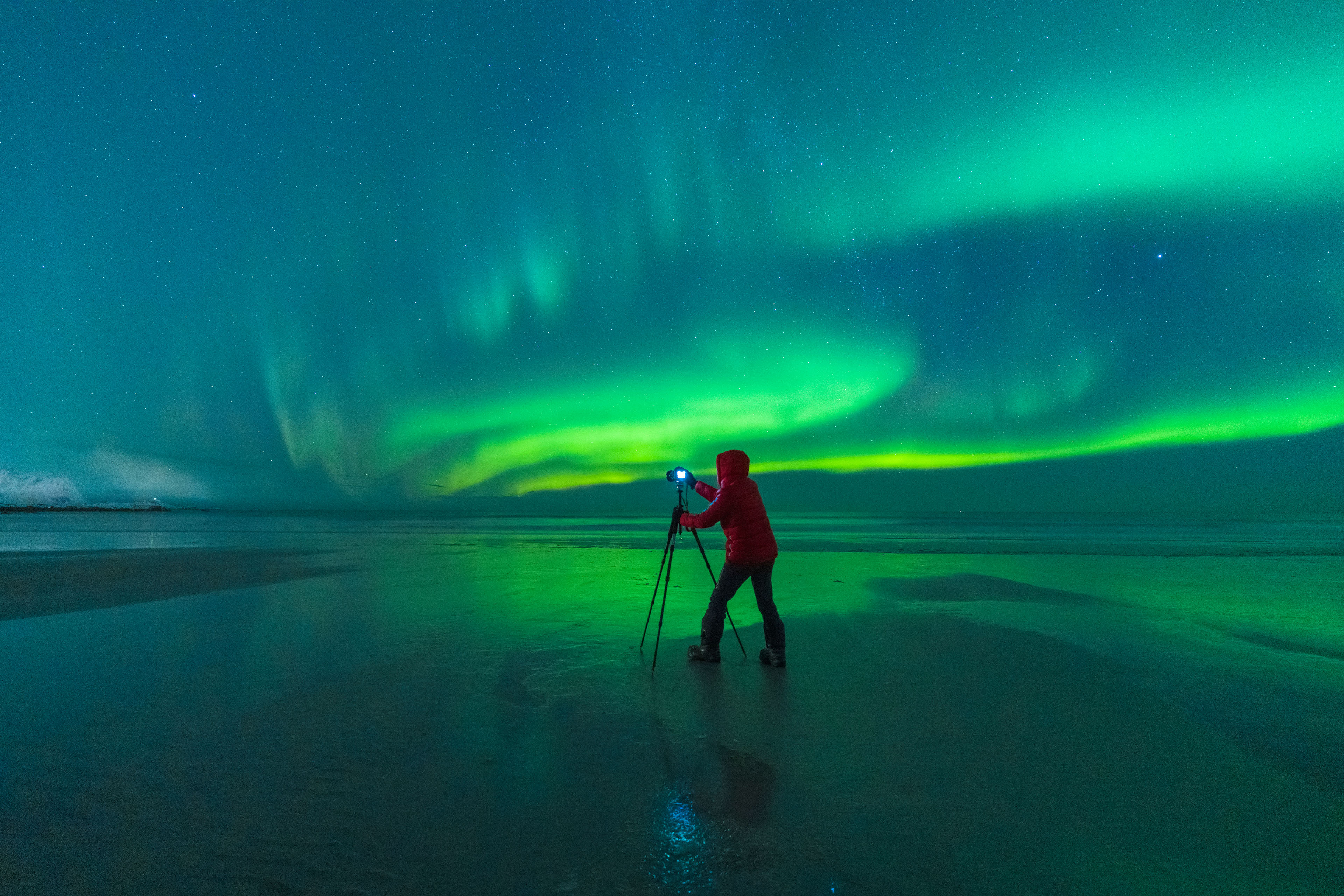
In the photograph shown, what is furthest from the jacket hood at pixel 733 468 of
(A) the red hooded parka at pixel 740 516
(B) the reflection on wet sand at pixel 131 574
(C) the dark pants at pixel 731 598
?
(B) the reflection on wet sand at pixel 131 574

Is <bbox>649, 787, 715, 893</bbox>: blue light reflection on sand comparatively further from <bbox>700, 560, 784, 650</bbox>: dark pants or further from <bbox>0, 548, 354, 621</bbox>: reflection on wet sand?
<bbox>0, 548, 354, 621</bbox>: reflection on wet sand

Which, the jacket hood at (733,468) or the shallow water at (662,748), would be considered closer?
the shallow water at (662,748)

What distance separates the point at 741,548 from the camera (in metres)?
6.66

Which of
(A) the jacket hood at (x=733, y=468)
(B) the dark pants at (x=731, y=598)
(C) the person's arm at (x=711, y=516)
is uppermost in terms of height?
(A) the jacket hood at (x=733, y=468)

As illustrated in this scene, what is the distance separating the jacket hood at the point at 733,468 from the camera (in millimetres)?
6688

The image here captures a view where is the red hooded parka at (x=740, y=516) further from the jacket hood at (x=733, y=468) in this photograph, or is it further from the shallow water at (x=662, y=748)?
the shallow water at (x=662, y=748)

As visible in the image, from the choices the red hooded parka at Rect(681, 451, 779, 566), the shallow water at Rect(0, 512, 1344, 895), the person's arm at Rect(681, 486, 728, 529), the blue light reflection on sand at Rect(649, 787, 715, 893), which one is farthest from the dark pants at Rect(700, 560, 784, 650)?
the blue light reflection on sand at Rect(649, 787, 715, 893)

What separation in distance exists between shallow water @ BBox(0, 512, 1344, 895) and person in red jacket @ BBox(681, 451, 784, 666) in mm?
432

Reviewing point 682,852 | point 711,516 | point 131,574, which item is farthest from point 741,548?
point 131,574

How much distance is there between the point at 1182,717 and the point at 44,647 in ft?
38.5

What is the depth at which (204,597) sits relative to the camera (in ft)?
36.2

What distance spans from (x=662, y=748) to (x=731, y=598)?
2.46 meters

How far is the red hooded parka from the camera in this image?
21.8 ft

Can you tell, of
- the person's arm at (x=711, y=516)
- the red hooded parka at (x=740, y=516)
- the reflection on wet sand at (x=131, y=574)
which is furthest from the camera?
the reflection on wet sand at (x=131, y=574)
